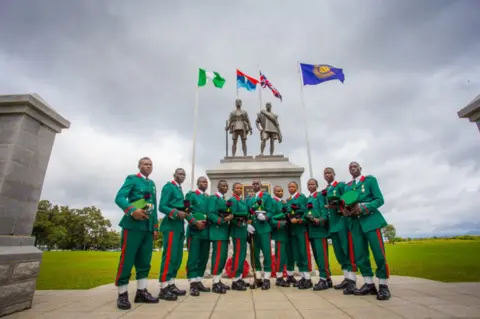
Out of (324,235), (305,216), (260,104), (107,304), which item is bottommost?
(107,304)

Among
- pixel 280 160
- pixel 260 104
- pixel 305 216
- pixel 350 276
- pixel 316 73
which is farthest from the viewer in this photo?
pixel 260 104

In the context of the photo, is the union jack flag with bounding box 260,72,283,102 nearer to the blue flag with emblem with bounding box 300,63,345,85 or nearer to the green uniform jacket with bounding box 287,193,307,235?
the blue flag with emblem with bounding box 300,63,345,85

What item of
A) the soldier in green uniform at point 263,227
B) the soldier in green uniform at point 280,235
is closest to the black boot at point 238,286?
the soldier in green uniform at point 263,227

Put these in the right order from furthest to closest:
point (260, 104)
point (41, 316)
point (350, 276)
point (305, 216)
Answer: point (260, 104) < point (305, 216) < point (350, 276) < point (41, 316)

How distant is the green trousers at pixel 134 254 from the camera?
165 inches

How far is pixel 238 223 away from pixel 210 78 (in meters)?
10.1

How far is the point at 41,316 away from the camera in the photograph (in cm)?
365

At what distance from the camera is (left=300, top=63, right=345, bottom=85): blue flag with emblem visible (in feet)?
41.3

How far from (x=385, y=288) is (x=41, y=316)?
555 centimetres

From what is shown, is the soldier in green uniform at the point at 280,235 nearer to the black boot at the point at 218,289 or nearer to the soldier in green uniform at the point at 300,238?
the soldier in green uniform at the point at 300,238

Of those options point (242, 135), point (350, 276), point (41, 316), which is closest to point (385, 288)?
point (350, 276)

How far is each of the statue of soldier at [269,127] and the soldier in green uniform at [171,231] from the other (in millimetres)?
7078

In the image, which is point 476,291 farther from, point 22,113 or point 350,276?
point 22,113

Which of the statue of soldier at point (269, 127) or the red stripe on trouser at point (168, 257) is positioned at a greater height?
the statue of soldier at point (269, 127)
